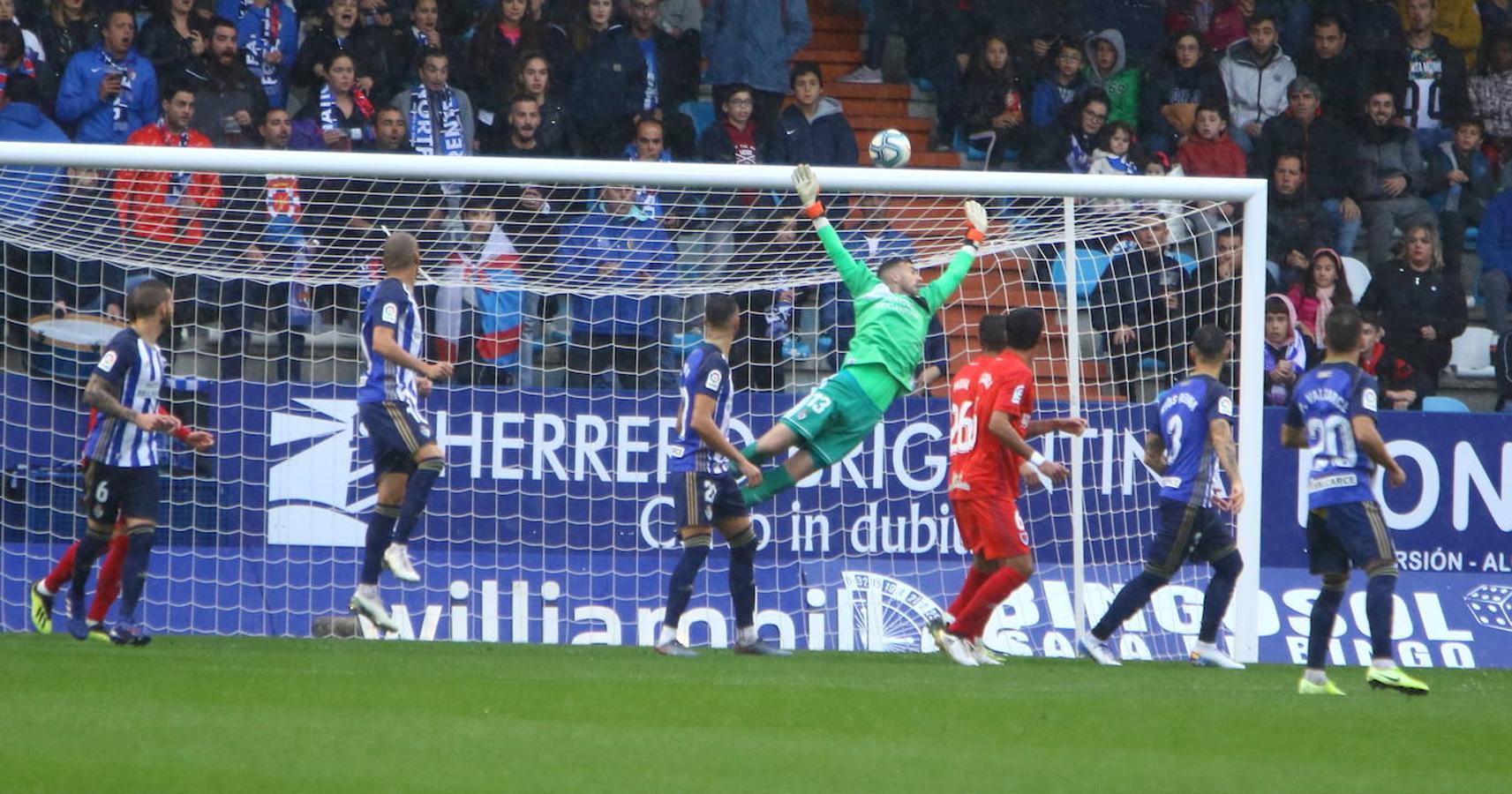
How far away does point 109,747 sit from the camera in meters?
5.43

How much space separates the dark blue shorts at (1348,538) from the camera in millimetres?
8109

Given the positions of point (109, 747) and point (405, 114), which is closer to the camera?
point (109, 747)

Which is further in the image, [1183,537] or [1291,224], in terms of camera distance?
[1291,224]

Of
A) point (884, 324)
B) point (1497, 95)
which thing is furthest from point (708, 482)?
point (1497, 95)

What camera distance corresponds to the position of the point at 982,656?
963cm

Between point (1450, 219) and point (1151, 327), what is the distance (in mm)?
5039

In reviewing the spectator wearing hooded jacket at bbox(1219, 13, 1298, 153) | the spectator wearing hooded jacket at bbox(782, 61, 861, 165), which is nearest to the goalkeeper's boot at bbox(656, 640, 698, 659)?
the spectator wearing hooded jacket at bbox(782, 61, 861, 165)

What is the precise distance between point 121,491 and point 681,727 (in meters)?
4.05

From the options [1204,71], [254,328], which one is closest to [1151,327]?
[1204,71]

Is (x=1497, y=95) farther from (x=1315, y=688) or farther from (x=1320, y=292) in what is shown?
(x=1315, y=688)

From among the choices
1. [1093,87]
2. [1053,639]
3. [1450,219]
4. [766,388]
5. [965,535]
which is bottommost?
[1053,639]

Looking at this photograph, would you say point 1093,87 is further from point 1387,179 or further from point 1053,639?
point 1053,639

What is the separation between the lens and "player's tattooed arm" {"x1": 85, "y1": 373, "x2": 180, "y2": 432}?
340 inches

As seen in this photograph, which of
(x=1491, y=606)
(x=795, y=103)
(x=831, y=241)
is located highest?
(x=795, y=103)
